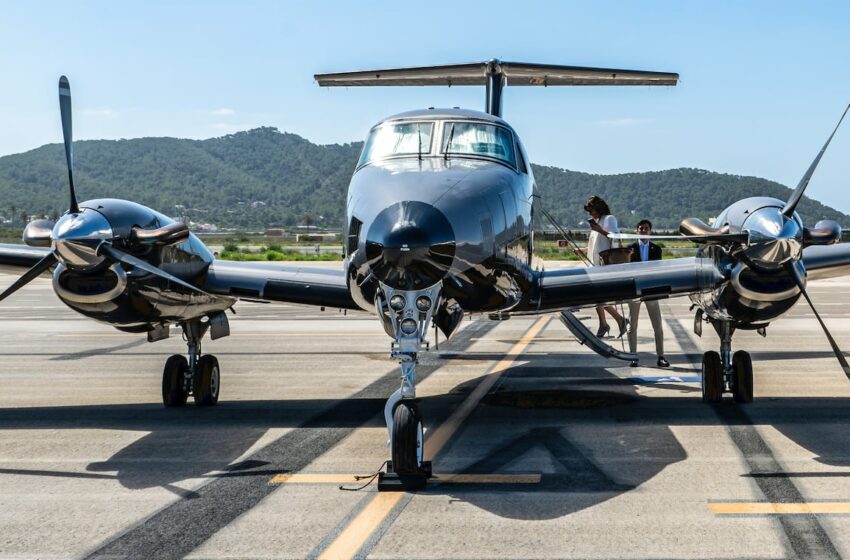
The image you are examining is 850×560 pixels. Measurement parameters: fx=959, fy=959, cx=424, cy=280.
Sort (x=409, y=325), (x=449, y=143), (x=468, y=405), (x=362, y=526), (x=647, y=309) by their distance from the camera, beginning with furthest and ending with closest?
(x=647, y=309), (x=468, y=405), (x=449, y=143), (x=409, y=325), (x=362, y=526)

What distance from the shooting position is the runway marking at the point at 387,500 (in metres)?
5.75

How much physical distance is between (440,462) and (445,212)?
84.1 inches

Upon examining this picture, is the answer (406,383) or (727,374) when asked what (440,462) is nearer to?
(406,383)

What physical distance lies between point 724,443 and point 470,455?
238 centimetres

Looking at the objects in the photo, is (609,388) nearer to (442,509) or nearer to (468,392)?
(468,392)

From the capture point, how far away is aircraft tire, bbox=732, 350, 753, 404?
35.8 ft

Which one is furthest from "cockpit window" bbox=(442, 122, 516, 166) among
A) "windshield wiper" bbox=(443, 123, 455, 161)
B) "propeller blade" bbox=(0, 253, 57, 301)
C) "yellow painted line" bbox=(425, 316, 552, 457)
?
"propeller blade" bbox=(0, 253, 57, 301)

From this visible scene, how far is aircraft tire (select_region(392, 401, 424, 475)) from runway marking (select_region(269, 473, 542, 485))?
24 centimetres

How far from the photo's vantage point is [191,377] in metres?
11.2

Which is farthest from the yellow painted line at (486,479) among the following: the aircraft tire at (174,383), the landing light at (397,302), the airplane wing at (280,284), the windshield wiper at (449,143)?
the aircraft tire at (174,383)

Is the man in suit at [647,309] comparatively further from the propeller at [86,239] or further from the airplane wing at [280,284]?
the propeller at [86,239]

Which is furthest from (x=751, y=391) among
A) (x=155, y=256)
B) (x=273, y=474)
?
(x=155, y=256)

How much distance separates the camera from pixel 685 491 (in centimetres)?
702

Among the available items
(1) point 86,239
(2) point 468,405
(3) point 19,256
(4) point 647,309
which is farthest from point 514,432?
(4) point 647,309
